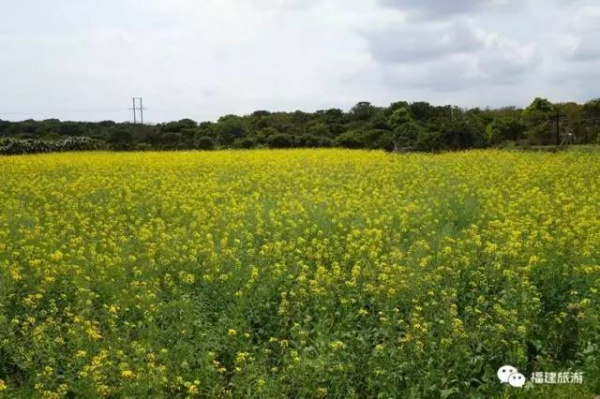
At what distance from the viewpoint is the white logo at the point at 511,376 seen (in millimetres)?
5363

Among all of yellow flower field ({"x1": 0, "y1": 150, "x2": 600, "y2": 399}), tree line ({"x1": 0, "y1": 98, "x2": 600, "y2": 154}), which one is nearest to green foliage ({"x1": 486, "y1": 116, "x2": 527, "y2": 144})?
tree line ({"x1": 0, "y1": 98, "x2": 600, "y2": 154})

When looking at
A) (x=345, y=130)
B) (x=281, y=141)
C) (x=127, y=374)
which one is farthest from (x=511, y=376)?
(x=345, y=130)

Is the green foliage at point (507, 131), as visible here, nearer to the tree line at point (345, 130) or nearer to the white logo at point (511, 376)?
the tree line at point (345, 130)

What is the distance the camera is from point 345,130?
3966 cm

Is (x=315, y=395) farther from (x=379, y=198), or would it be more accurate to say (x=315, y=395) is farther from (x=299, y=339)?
(x=379, y=198)

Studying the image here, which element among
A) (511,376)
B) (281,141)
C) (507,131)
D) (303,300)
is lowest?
(511,376)

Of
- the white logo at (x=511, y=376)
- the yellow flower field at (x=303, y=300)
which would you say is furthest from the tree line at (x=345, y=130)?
the white logo at (x=511, y=376)

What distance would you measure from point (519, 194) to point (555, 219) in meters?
3.05

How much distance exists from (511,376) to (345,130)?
3469cm

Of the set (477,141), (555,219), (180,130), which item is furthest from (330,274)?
(180,130)

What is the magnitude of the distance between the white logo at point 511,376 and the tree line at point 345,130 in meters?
21.9

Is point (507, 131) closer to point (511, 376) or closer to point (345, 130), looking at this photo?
point (345, 130)

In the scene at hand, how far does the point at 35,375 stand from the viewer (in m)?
5.44

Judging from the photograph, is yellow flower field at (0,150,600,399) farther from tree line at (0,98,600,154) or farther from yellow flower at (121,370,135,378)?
tree line at (0,98,600,154)
